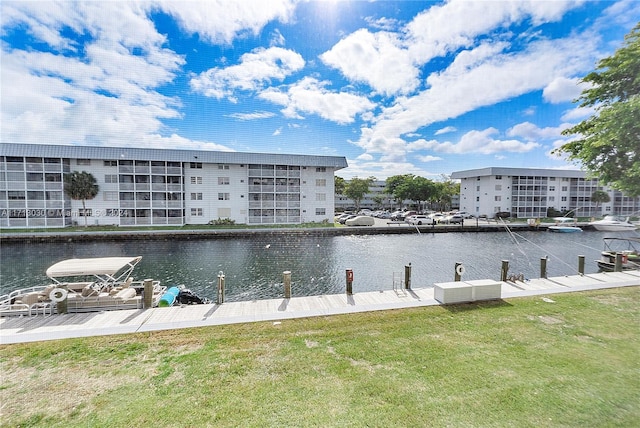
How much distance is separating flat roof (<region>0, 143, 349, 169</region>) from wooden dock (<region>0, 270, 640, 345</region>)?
33484 mm

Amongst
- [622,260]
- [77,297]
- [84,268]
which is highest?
[84,268]

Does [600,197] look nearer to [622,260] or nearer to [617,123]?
[622,260]

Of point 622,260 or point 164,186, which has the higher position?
point 164,186

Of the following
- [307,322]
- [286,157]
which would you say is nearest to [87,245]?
[286,157]

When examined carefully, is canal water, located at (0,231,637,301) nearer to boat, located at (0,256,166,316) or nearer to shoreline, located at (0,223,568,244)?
shoreline, located at (0,223,568,244)

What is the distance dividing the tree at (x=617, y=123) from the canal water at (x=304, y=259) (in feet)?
24.1

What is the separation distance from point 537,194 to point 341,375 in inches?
2596

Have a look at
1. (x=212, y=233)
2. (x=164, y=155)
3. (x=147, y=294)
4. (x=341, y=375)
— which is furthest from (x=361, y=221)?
(x=341, y=375)

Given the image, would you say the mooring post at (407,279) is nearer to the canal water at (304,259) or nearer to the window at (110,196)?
the canal water at (304,259)

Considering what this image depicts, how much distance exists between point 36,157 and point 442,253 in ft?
164

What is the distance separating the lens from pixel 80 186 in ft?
115

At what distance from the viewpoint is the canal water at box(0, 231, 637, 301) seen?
16.0 m

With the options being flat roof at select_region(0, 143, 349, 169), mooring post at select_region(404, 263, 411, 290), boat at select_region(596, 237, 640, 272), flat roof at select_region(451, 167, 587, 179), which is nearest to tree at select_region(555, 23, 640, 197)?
boat at select_region(596, 237, 640, 272)

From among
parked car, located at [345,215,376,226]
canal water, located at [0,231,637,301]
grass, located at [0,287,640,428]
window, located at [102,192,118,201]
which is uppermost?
window, located at [102,192,118,201]
